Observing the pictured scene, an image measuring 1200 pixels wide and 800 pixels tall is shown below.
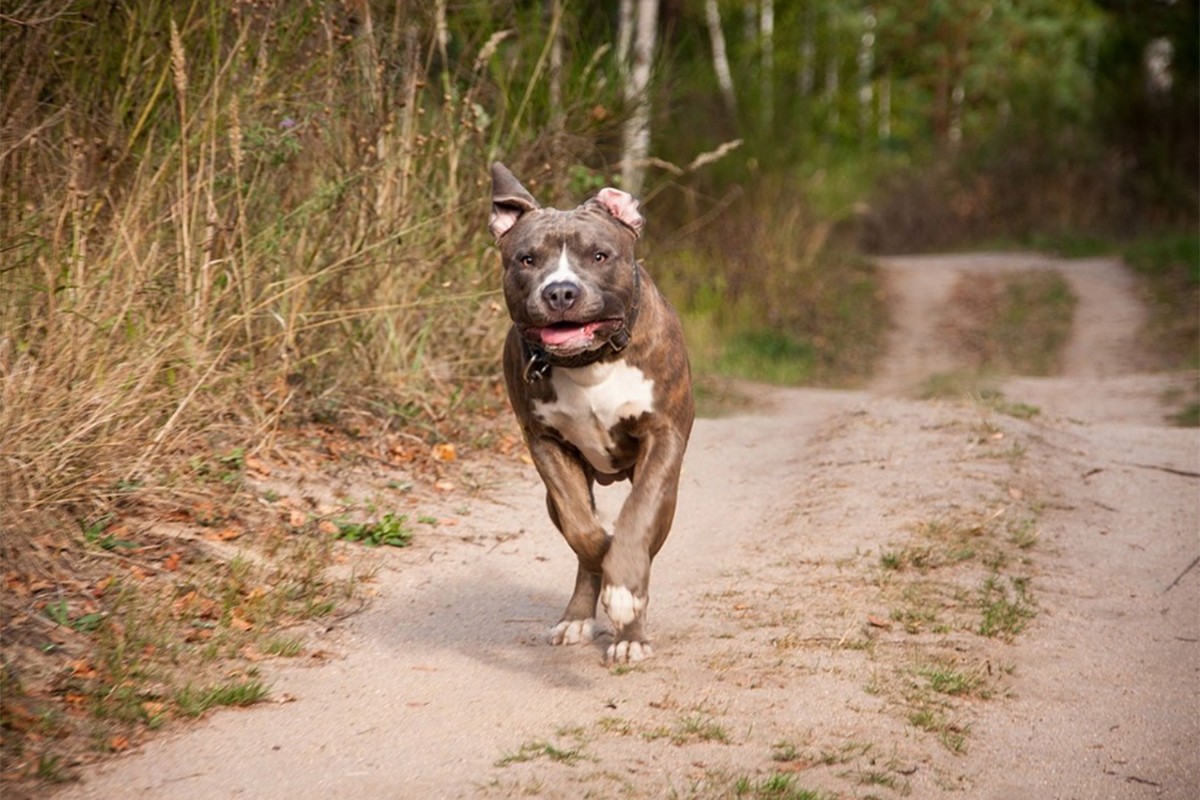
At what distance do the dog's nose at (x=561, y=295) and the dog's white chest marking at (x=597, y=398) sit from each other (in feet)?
1.46

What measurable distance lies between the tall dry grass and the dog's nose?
2.13m

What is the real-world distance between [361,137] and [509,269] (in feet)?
11.9

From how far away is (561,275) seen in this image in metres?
5.18

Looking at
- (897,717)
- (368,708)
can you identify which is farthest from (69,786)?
(897,717)

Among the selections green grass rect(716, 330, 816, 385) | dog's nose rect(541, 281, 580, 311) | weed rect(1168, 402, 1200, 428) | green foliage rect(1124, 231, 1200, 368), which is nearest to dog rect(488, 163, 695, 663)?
dog's nose rect(541, 281, 580, 311)

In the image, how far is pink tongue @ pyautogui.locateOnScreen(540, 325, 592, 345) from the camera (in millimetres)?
5195

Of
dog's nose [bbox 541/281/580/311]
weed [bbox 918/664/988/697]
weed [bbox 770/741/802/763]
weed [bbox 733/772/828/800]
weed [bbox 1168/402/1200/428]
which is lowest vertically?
weed [bbox 1168/402/1200/428]

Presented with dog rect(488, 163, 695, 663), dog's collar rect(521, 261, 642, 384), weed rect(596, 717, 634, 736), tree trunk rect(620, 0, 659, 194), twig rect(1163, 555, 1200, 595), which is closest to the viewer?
weed rect(596, 717, 634, 736)

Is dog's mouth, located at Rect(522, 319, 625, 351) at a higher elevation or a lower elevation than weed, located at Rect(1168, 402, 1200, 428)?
higher

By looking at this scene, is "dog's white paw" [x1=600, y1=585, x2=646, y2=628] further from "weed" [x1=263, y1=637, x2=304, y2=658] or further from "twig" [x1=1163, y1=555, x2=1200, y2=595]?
"twig" [x1=1163, y1=555, x2=1200, y2=595]

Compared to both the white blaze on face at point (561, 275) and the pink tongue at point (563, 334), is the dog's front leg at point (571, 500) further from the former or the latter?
the white blaze on face at point (561, 275)

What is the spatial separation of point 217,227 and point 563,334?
2675 millimetres

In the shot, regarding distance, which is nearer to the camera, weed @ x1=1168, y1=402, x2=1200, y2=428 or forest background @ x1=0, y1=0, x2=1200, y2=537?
forest background @ x1=0, y1=0, x2=1200, y2=537

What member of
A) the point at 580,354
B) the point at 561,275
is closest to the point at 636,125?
the point at 580,354
